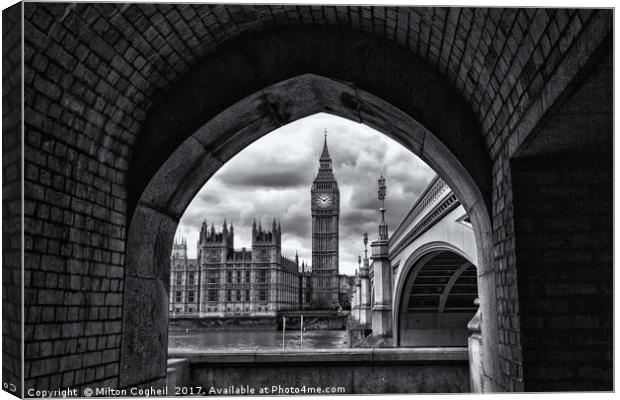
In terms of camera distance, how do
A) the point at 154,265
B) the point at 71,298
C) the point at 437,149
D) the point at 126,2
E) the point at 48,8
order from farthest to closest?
the point at 154,265 → the point at 437,149 → the point at 71,298 → the point at 126,2 → the point at 48,8

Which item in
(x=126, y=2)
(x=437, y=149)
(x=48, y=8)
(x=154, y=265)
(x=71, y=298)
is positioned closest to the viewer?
(x=48, y=8)

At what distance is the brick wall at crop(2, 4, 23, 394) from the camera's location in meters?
5.29

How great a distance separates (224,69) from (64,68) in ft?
6.58

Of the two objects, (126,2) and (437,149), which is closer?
(126,2)

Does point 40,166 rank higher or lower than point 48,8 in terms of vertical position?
lower

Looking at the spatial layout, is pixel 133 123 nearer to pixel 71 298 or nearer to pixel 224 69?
pixel 224 69

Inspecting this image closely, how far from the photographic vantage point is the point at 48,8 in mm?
5062

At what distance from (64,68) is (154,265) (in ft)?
9.49

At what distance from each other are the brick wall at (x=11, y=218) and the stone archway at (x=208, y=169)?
168 centimetres

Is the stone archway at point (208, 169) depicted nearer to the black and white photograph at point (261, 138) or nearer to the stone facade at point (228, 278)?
the black and white photograph at point (261, 138)

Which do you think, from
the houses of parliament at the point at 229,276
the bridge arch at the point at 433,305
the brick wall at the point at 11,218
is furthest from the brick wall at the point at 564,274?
the houses of parliament at the point at 229,276

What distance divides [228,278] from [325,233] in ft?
95.0

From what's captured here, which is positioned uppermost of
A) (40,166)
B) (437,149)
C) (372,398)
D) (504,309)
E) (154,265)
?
(437,149)

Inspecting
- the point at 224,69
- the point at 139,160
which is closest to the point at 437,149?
the point at 224,69
